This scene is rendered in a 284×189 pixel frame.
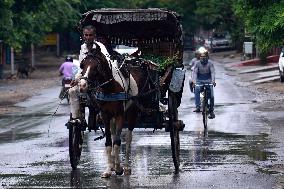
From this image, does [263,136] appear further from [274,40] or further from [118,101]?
[118,101]

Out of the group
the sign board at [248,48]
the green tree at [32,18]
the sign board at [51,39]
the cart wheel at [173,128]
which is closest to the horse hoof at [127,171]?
the cart wheel at [173,128]

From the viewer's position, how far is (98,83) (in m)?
12.1

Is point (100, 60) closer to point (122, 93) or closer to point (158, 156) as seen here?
point (122, 93)

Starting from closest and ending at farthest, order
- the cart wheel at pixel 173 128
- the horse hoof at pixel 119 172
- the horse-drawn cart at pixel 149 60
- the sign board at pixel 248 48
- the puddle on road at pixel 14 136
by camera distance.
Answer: the horse hoof at pixel 119 172, the cart wheel at pixel 173 128, the horse-drawn cart at pixel 149 60, the puddle on road at pixel 14 136, the sign board at pixel 248 48

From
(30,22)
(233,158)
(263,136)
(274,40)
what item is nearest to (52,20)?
(30,22)

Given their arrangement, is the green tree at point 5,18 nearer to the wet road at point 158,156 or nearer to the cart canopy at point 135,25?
the wet road at point 158,156

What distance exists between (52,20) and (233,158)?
39.7 m

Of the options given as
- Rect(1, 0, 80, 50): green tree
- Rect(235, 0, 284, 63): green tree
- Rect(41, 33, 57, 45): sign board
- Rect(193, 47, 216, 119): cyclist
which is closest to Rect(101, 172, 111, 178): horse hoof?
Rect(193, 47, 216, 119): cyclist

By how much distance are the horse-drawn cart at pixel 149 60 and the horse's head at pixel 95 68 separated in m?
0.25

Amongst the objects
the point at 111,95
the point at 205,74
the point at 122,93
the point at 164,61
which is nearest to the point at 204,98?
the point at 205,74

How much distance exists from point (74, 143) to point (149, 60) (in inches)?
82.4

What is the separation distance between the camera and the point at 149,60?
47.5 feet

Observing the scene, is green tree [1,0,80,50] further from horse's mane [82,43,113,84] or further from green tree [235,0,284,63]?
horse's mane [82,43,113,84]

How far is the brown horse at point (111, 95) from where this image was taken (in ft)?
39.4
